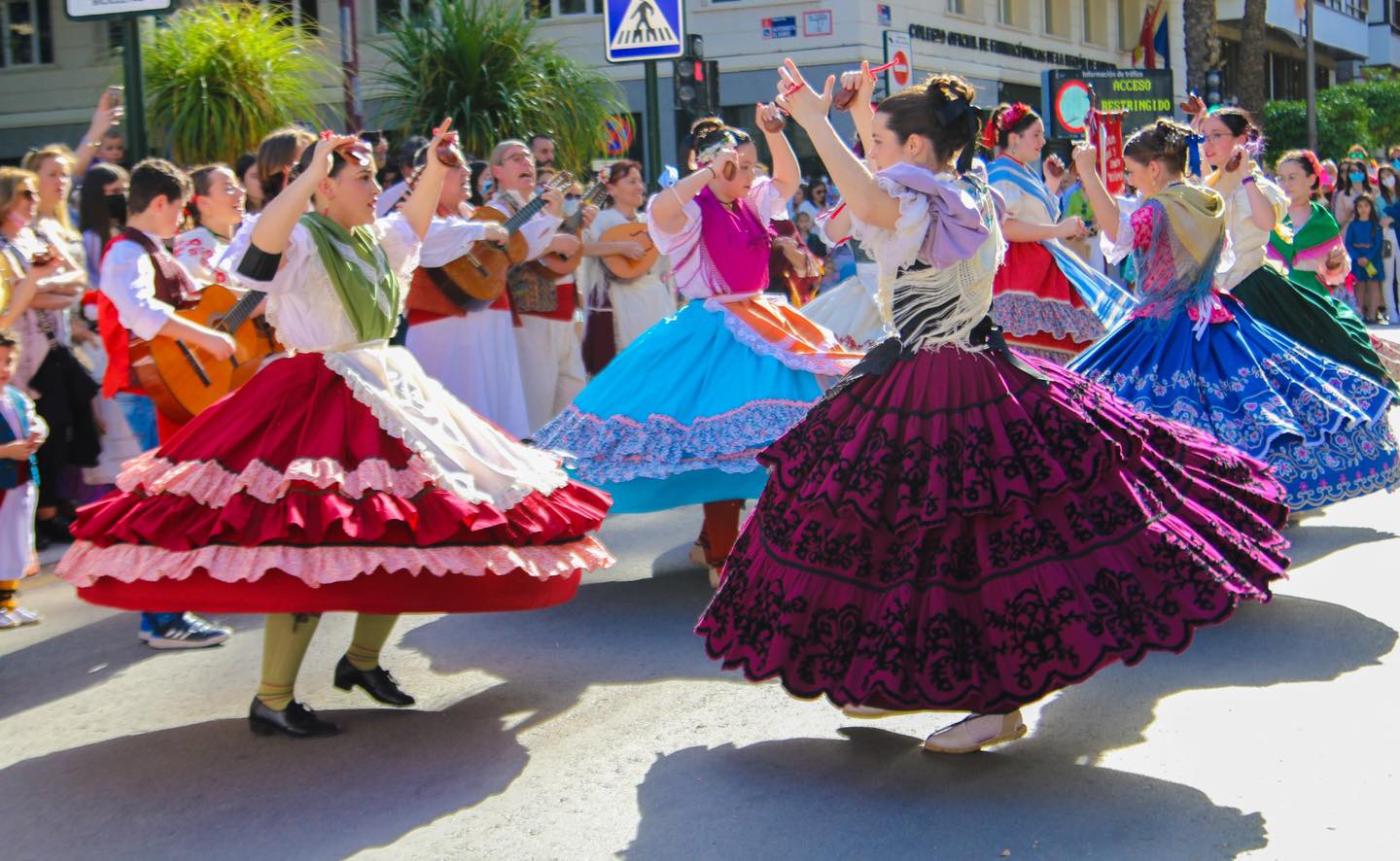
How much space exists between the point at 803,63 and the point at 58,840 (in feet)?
80.3

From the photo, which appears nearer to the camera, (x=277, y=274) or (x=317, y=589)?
(x=317, y=589)

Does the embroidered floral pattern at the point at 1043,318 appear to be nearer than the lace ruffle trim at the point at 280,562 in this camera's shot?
No

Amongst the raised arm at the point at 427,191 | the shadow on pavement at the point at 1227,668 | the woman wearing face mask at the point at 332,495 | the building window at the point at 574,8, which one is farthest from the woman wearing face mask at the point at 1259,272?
the building window at the point at 574,8

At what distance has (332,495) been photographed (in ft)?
14.7

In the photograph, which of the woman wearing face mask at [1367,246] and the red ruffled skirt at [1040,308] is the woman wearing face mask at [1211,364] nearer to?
the red ruffled skirt at [1040,308]

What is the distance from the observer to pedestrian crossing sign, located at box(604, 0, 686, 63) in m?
11.3

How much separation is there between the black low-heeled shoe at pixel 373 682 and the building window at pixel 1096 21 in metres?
33.4

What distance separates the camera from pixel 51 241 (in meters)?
7.82

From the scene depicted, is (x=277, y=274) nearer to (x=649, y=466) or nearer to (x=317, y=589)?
(x=317, y=589)

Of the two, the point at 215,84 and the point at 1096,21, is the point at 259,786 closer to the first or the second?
the point at 215,84

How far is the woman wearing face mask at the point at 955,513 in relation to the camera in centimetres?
397

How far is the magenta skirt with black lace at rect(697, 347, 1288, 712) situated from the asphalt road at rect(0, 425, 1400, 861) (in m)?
0.37

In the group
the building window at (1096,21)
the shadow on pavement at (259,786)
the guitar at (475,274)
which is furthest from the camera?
the building window at (1096,21)

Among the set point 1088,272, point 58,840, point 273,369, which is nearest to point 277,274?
point 273,369
